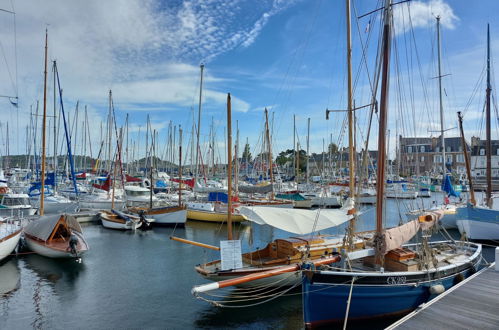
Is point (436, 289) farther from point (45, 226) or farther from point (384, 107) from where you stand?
point (45, 226)

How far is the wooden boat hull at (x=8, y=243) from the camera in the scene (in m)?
20.0

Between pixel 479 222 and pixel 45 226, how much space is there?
29.9 meters

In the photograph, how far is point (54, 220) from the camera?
2222 cm

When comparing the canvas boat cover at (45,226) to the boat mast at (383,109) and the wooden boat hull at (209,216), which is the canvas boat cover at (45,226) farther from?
the boat mast at (383,109)

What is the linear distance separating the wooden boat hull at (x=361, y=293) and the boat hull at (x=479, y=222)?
15.8 meters

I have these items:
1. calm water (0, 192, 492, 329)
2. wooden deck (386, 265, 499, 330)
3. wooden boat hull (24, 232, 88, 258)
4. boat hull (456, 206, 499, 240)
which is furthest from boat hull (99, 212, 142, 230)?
→ wooden deck (386, 265, 499, 330)

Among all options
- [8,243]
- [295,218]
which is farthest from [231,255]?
[8,243]

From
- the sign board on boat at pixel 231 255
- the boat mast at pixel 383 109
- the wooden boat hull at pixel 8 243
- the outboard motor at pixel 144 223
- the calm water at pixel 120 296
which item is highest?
the boat mast at pixel 383 109

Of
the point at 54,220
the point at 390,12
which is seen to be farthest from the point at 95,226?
the point at 390,12

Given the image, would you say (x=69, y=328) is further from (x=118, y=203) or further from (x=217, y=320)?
(x=118, y=203)

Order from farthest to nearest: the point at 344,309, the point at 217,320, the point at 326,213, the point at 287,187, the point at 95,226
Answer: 1. the point at 287,187
2. the point at 95,226
3. the point at 326,213
4. the point at 217,320
5. the point at 344,309

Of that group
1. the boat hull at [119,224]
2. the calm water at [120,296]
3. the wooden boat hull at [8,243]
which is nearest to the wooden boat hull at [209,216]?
the boat hull at [119,224]

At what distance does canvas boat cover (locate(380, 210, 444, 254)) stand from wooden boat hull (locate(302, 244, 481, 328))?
1101mm

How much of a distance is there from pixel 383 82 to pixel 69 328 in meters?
14.2
